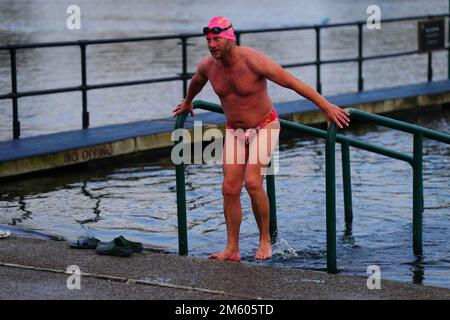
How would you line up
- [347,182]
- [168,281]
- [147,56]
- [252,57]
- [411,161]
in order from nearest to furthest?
[168,281] < [252,57] < [411,161] < [347,182] < [147,56]

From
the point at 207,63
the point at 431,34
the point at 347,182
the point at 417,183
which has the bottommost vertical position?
the point at 347,182

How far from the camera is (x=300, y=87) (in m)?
7.99

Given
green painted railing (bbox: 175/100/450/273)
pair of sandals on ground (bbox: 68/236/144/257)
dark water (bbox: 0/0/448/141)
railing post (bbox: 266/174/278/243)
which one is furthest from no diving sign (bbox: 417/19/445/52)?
pair of sandals on ground (bbox: 68/236/144/257)

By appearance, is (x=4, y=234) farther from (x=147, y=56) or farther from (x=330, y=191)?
(x=147, y=56)

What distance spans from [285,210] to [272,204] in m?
1.33

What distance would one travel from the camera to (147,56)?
94.5 ft

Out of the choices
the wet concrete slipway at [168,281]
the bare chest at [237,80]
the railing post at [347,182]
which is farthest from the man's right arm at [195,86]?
the railing post at [347,182]

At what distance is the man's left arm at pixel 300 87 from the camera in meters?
7.89

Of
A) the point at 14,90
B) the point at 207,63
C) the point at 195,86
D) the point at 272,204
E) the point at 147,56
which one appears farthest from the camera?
the point at 147,56

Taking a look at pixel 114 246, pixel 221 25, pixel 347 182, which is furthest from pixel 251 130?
pixel 347 182

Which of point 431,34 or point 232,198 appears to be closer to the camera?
point 232,198

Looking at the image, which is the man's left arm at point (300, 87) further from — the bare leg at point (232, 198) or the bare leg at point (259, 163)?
the bare leg at point (232, 198)

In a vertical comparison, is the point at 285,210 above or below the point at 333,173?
below
